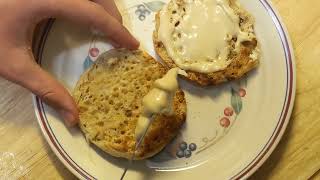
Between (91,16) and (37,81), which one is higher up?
(91,16)

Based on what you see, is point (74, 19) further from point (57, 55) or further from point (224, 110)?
point (224, 110)

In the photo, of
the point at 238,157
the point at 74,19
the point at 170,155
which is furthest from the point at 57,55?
the point at 238,157

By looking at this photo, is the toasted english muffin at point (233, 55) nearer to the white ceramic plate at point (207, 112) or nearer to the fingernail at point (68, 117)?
the white ceramic plate at point (207, 112)

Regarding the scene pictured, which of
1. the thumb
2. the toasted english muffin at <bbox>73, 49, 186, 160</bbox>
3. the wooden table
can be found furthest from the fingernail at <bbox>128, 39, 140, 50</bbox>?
the wooden table

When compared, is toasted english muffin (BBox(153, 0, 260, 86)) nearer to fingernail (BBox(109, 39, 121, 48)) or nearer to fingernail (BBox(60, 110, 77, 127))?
fingernail (BBox(109, 39, 121, 48))

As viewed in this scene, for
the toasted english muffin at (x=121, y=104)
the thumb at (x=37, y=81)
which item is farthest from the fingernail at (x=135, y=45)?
the thumb at (x=37, y=81)

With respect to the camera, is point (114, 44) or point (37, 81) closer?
point (37, 81)

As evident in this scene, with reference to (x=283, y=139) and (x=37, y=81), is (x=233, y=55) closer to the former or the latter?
(x=283, y=139)

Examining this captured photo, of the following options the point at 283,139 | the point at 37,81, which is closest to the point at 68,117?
the point at 37,81
